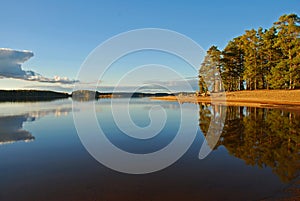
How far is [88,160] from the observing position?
1081cm

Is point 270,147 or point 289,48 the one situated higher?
point 289,48

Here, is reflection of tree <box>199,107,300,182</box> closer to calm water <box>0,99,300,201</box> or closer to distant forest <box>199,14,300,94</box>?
calm water <box>0,99,300,201</box>

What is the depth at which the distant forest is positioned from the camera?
160 ft

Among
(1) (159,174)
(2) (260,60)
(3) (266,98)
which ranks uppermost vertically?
(2) (260,60)

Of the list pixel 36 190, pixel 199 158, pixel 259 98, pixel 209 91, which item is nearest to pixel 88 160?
pixel 36 190

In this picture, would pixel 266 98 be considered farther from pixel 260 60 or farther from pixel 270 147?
pixel 270 147

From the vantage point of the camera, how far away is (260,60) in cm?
5991

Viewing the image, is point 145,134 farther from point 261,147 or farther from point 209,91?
point 209,91

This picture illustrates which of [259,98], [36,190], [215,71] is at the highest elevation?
[215,71]

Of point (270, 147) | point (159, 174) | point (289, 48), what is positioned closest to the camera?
point (159, 174)

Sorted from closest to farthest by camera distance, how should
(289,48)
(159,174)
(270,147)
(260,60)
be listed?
(159,174) → (270,147) → (289,48) → (260,60)

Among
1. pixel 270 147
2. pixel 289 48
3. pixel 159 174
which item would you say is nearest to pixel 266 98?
Answer: pixel 289 48

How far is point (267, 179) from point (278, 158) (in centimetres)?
289

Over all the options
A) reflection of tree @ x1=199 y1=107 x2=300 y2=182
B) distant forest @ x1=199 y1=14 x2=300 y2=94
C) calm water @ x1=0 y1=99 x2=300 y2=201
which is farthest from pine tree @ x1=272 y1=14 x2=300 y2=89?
calm water @ x1=0 y1=99 x2=300 y2=201
